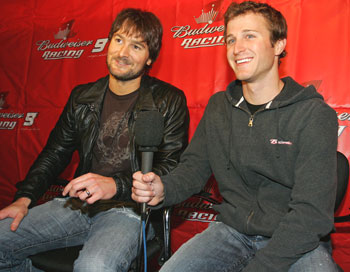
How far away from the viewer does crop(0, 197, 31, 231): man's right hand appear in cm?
174

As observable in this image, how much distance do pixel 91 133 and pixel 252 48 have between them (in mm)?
1072

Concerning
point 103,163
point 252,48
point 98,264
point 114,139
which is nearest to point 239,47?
point 252,48

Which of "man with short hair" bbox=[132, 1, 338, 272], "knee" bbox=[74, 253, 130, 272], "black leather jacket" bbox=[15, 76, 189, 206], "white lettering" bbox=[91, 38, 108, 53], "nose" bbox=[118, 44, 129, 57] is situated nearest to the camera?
"man with short hair" bbox=[132, 1, 338, 272]

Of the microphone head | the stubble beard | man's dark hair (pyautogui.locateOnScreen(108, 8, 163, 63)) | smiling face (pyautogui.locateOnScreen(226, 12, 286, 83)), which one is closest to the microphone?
the microphone head

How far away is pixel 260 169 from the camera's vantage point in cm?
155

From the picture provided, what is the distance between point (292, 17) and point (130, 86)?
1307 mm

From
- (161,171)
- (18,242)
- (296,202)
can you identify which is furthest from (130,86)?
(296,202)

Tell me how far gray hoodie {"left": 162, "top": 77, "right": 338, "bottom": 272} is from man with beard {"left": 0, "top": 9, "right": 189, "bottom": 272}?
0.90ft

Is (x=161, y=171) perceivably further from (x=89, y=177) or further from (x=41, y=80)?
(x=41, y=80)

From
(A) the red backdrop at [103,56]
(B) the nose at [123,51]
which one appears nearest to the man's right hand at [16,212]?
(B) the nose at [123,51]

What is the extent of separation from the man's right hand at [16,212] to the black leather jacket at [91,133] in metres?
0.06

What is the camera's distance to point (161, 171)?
74.4 inches

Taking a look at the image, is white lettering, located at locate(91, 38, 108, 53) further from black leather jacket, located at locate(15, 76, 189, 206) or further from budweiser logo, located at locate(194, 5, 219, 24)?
black leather jacket, located at locate(15, 76, 189, 206)

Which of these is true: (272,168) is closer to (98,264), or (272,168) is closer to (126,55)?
(98,264)
